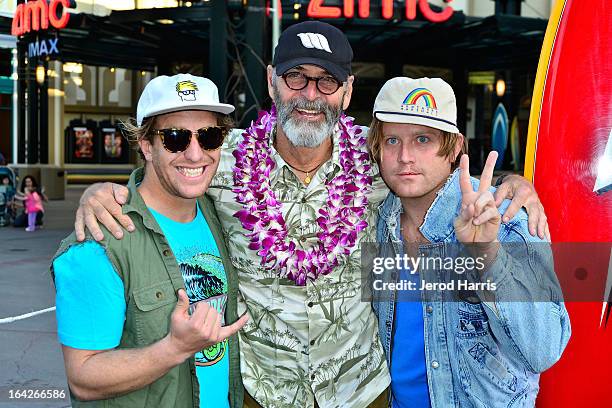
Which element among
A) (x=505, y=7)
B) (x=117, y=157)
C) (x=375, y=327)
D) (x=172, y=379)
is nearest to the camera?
(x=172, y=379)

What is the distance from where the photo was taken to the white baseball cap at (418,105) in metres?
2.67

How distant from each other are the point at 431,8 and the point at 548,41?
13.9m

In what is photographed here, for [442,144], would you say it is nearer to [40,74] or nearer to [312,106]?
[312,106]

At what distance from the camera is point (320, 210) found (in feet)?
10.2

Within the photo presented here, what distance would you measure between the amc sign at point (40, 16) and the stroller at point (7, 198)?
399 centimetres

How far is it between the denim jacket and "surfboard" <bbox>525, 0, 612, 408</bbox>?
28 cm

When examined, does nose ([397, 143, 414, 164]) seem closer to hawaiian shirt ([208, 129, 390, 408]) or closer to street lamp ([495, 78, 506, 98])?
hawaiian shirt ([208, 129, 390, 408])

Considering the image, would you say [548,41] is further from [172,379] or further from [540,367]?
[172,379]

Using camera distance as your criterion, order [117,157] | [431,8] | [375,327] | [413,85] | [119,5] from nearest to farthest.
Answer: [413,85]
[375,327]
[431,8]
[119,5]
[117,157]

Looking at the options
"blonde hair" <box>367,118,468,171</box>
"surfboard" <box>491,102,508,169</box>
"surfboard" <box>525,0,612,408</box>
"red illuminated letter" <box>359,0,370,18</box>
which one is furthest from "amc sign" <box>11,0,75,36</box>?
"surfboard" <box>525,0,612,408</box>

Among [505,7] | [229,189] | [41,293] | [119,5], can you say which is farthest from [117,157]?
[229,189]

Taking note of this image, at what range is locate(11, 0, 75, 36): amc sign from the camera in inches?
→ 673

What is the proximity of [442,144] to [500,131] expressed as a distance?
23.5 metres

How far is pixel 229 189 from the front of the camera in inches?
125
